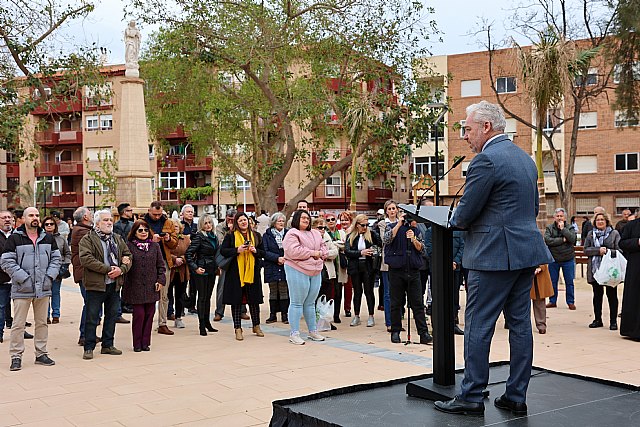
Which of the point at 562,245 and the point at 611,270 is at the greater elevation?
the point at 562,245

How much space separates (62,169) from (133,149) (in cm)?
4282

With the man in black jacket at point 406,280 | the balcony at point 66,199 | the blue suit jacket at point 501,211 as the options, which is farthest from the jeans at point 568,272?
the balcony at point 66,199

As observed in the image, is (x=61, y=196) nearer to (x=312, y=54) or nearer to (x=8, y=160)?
(x=8, y=160)

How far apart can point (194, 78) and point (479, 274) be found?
2297 cm

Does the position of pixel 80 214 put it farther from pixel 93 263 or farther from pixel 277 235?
pixel 277 235

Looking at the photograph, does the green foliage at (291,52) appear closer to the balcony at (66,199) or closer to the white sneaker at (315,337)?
the white sneaker at (315,337)

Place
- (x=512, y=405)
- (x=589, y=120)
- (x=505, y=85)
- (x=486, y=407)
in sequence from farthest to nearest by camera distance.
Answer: (x=505, y=85) < (x=589, y=120) < (x=486, y=407) < (x=512, y=405)

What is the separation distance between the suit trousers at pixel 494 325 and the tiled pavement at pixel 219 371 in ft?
7.12

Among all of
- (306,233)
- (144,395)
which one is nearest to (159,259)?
(306,233)

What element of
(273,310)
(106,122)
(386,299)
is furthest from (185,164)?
(386,299)

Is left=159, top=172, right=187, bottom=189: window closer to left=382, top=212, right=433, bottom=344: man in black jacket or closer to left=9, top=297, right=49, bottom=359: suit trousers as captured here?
left=382, top=212, right=433, bottom=344: man in black jacket

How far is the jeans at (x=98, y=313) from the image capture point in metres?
9.25

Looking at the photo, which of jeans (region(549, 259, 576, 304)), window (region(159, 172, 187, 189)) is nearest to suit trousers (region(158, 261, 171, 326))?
jeans (region(549, 259, 576, 304))

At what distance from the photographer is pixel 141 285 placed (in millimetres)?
9750
